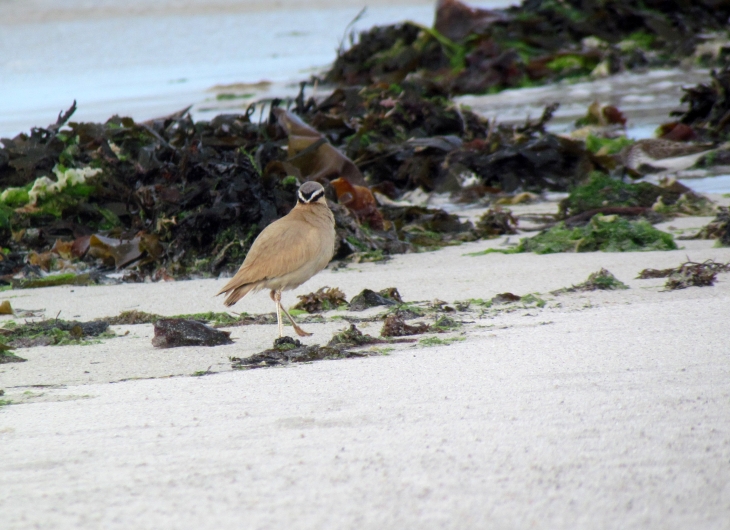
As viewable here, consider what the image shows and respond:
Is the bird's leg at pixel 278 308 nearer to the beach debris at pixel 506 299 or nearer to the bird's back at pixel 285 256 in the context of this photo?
the bird's back at pixel 285 256

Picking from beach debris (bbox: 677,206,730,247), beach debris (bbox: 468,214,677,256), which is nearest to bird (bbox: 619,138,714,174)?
beach debris (bbox: 677,206,730,247)

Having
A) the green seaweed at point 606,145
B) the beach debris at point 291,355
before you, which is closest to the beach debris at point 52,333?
the beach debris at point 291,355

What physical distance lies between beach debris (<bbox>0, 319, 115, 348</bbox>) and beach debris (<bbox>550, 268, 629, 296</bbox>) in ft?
7.01

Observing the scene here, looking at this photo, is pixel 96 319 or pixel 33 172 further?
pixel 33 172

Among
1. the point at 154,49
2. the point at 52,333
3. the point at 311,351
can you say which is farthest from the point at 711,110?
the point at 154,49

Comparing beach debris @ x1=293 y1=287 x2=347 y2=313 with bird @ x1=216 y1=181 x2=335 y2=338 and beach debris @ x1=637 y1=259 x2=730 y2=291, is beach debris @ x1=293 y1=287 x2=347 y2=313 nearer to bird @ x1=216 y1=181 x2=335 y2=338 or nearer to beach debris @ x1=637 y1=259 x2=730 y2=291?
bird @ x1=216 y1=181 x2=335 y2=338

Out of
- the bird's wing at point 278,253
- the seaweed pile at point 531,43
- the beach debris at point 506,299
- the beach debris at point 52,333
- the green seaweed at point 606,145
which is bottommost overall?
the beach debris at point 506,299

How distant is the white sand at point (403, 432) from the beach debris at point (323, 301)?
49 centimetres

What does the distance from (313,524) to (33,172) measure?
5326 millimetres

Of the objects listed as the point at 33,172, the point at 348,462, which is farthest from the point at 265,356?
the point at 33,172

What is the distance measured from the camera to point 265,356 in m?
3.62

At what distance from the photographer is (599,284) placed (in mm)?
4535

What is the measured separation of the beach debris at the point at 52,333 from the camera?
405cm

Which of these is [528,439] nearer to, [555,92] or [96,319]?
[96,319]
